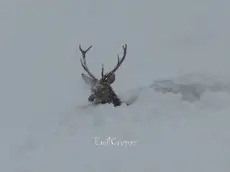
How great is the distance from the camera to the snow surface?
6277mm

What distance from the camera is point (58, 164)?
20.5ft

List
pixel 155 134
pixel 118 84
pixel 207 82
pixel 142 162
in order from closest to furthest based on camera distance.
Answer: pixel 142 162, pixel 155 134, pixel 207 82, pixel 118 84

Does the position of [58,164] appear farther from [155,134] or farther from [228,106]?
[228,106]

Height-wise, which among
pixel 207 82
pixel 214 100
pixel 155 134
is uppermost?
pixel 207 82

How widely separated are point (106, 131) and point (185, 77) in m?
2.71

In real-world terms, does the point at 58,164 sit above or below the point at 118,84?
below

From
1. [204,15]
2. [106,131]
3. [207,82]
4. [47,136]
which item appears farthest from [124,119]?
[204,15]

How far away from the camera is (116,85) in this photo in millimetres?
9094

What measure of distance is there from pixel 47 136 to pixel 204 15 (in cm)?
757

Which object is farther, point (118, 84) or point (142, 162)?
point (118, 84)

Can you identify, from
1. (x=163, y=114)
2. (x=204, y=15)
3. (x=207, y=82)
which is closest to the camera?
(x=163, y=114)

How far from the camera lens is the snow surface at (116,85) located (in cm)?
628

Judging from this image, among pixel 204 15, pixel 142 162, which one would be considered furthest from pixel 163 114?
pixel 204 15

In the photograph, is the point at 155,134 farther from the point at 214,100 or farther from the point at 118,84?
the point at 118,84
